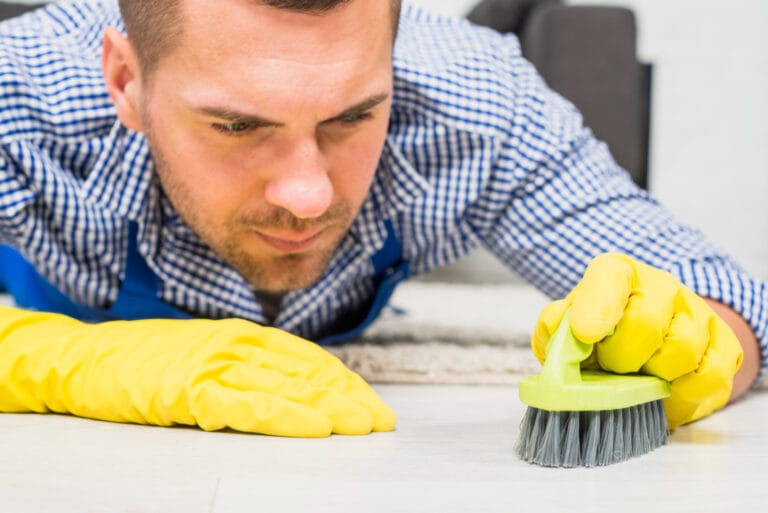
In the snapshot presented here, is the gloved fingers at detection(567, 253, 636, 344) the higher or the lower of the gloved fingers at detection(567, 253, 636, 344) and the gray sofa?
the higher

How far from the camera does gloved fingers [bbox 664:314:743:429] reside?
88 cm

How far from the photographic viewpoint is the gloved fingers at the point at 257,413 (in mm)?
872

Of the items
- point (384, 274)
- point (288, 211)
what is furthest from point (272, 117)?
point (384, 274)

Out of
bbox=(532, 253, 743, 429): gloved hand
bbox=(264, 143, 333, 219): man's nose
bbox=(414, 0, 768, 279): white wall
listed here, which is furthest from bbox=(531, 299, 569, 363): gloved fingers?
bbox=(414, 0, 768, 279): white wall

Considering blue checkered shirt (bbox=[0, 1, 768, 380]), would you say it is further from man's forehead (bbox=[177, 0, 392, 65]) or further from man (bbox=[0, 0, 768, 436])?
man's forehead (bbox=[177, 0, 392, 65])

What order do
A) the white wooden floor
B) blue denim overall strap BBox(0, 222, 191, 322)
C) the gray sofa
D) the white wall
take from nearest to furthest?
the white wooden floor, blue denim overall strap BBox(0, 222, 191, 322), the gray sofa, the white wall

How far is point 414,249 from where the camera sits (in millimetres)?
1394

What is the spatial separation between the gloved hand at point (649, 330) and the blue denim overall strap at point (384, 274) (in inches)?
20.1

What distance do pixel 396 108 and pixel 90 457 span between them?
670mm

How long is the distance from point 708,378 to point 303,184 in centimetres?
41

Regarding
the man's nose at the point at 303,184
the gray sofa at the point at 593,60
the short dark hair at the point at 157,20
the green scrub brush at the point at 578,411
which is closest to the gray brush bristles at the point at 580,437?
the green scrub brush at the point at 578,411

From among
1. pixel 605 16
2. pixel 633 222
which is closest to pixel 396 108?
pixel 633 222

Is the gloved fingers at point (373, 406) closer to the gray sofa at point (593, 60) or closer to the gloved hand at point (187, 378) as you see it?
the gloved hand at point (187, 378)

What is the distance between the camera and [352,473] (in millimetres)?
767
